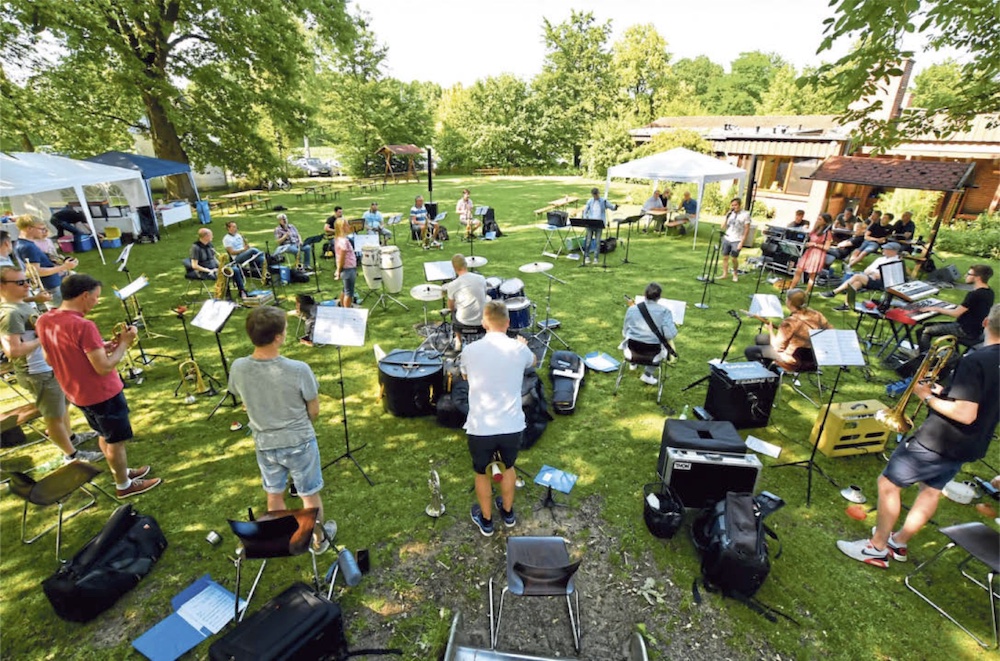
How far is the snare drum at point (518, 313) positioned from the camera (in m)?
6.96

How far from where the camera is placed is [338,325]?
498 centimetres

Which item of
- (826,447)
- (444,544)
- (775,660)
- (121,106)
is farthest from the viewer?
(121,106)

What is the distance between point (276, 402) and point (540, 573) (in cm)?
227

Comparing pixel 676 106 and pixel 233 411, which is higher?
pixel 676 106

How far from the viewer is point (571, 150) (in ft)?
149

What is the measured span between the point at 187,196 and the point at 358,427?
19.9 metres

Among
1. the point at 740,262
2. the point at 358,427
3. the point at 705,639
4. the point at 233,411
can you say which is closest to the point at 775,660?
the point at 705,639

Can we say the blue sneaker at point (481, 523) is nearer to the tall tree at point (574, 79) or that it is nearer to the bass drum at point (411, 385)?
the bass drum at point (411, 385)

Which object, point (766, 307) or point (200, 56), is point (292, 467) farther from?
point (200, 56)

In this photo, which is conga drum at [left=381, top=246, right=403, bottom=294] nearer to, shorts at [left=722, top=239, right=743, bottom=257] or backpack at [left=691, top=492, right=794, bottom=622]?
backpack at [left=691, top=492, right=794, bottom=622]

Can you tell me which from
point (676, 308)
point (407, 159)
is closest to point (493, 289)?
point (676, 308)

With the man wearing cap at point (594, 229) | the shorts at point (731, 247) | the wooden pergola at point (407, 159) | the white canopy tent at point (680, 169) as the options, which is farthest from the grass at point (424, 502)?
the wooden pergola at point (407, 159)

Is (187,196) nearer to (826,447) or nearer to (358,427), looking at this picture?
(358,427)

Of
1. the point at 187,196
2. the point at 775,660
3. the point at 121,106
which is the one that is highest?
the point at 121,106
